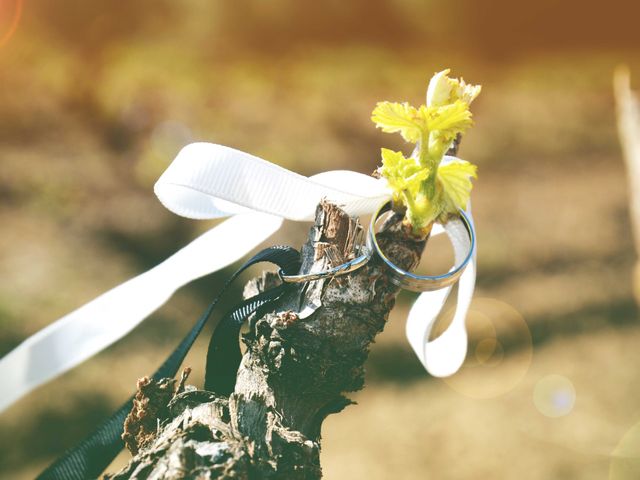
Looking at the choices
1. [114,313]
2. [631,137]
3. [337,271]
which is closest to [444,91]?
[337,271]

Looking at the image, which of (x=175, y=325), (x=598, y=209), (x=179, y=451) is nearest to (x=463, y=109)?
(x=179, y=451)

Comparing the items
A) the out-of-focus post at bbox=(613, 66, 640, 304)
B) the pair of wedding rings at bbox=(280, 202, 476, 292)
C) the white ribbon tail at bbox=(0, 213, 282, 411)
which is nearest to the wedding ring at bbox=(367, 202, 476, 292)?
the pair of wedding rings at bbox=(280, 202, 476, 292)

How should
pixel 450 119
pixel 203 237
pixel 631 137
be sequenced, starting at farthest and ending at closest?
pixel 631 137 < pixel 203 237 < pixel 450 119

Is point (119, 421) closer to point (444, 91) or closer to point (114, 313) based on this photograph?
point (114, 313)

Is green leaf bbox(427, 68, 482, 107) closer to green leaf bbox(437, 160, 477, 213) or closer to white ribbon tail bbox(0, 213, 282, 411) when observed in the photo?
green leaf bbox(437, 160, 477, 213)

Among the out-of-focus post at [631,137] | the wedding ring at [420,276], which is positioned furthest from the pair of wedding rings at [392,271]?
the out-of-focus post at [631,137]
